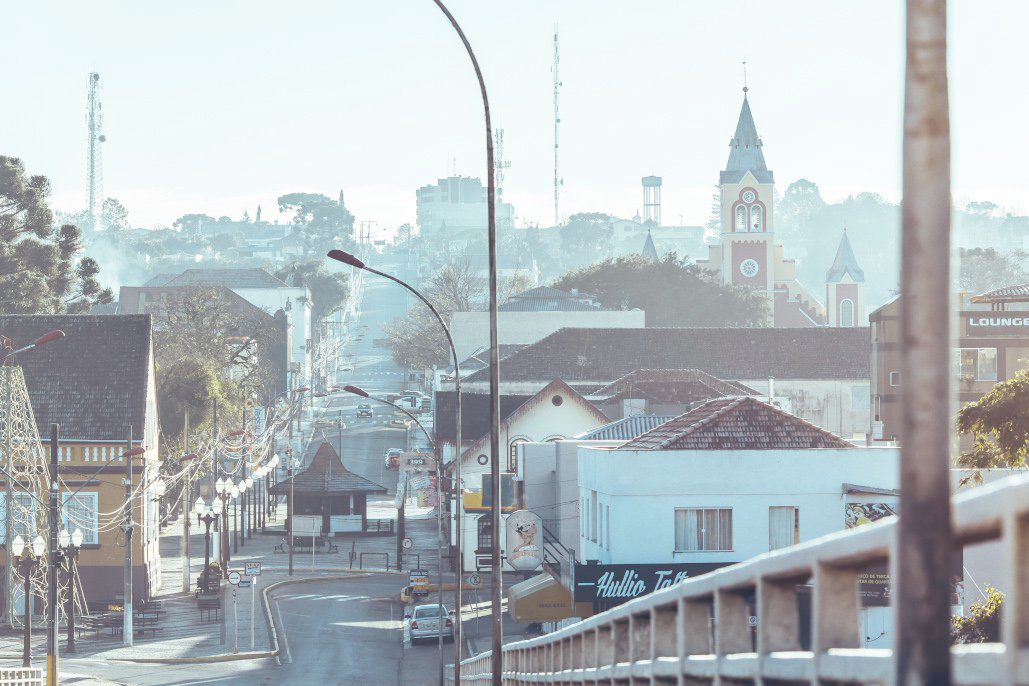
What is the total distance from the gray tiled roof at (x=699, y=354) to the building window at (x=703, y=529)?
4824 cm

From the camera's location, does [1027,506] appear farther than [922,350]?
Yes

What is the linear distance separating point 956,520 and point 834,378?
85737 millimetres

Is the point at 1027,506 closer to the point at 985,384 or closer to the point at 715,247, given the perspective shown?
the point at 985,384

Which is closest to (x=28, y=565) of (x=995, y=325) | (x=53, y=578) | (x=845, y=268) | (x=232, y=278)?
(x=53, y=578)

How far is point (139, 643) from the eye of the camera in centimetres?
4806

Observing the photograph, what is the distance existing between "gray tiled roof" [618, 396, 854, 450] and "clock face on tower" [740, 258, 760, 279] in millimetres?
117663

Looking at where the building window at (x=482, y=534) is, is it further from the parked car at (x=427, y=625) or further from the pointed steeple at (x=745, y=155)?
the pointed steeple at (x=745, y=155)

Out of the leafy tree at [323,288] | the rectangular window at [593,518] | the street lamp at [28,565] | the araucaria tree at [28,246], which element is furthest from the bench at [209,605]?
the leafy tree at [323,288]

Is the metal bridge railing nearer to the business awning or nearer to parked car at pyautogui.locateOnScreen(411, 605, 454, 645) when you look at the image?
the business awning

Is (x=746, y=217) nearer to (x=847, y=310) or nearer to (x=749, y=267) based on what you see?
(x=749, y=267)

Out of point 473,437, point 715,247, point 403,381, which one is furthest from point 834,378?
point 403,381

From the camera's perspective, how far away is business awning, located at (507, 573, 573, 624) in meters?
41.2

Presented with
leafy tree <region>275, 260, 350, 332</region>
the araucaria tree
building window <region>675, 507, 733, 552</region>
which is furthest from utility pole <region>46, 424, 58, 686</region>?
leafy tree <region>275, 260, 350, 332</region>

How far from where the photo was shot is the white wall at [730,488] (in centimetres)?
3797
